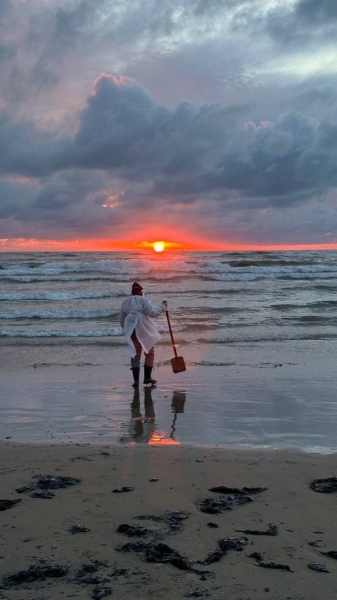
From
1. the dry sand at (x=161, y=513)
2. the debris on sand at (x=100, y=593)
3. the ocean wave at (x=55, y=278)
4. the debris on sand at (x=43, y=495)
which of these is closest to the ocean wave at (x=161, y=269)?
the ocean wave at (x=55, y=278)

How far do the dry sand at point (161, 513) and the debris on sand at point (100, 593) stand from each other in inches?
1.0

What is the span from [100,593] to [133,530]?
2.36ft

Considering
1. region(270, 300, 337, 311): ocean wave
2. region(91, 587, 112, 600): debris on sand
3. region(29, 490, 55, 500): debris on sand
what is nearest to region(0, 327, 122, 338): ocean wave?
region(270, 300, 337, 311): ocean wave

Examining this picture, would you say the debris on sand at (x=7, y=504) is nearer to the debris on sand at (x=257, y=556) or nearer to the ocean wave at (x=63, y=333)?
the debris on sand at (x=257, y=556)

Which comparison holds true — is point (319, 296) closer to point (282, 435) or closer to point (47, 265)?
point (282, 435)

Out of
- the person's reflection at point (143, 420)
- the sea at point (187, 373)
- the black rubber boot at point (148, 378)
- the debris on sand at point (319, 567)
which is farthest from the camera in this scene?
the black rubber boot at point (148, 378)

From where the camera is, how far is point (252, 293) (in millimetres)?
25969

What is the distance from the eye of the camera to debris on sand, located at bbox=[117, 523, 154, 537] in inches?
139

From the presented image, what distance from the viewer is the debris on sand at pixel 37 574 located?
3.00 metres

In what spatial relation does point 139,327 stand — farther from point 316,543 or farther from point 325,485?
Answer: point 316,543

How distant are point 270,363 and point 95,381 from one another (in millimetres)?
3601

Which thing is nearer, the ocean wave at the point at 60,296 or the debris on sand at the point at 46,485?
the debris on sand at the point at 46,485

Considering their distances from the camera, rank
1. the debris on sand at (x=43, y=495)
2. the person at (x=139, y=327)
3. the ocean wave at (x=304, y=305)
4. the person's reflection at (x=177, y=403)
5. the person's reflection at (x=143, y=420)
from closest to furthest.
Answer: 1. the debris on sand at (x=43, y=495)
2. the person's reflection at (x=143, y=420)
3. the person's reflection at (x=177, y=403)
4. the person at (x=139, y=327)
5. the ocean wave at (x=304, y=305)

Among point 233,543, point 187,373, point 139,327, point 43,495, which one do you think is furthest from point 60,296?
point 233,543
